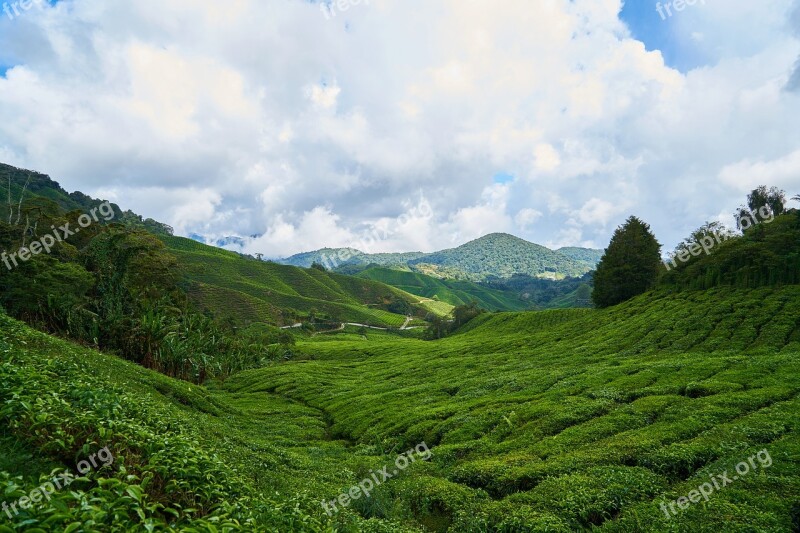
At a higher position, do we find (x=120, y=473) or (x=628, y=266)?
(x=628, y=266)

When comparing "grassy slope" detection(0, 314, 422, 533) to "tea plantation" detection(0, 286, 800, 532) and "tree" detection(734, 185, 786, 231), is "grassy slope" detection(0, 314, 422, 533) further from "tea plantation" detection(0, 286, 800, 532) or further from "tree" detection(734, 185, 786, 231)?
"tree" detection(734, 185, 786, 231)

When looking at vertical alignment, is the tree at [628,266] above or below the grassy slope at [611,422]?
above

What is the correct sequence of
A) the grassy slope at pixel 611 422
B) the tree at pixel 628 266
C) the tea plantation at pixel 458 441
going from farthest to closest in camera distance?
the tree at pixel 628 266
the grassy slope at pixel 611 422
the tea plantation at pixel 458 441

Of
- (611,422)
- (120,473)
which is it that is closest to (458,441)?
(611,422)

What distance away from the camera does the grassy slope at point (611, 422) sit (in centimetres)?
1595

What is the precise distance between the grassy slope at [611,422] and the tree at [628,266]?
1187 inches

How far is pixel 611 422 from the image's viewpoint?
82.4 feet

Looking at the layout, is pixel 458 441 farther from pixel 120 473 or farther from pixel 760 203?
pixel 760 203

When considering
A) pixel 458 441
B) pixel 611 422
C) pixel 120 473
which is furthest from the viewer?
pixel 458 441

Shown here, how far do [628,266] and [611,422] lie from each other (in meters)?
74.8

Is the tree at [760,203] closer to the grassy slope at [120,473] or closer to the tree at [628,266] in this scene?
the tree at [628,266]

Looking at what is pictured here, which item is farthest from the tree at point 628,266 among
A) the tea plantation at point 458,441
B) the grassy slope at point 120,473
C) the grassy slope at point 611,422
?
the grassy slope at point 120,473

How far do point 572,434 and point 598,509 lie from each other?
29.4 feet

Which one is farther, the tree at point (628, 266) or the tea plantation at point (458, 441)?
the tree at point (628, 266)
